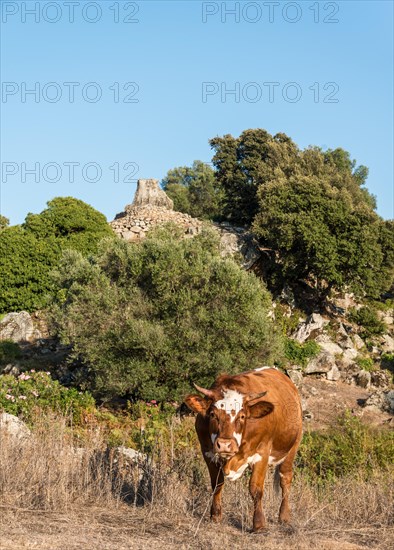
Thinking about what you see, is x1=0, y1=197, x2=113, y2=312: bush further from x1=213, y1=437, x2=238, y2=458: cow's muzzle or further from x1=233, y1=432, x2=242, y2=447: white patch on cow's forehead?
x1=213, y1=437, x2=238, y2=458: cow's muzzle

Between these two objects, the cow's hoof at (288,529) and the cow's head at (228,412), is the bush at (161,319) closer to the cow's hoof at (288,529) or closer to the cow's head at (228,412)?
the cow's hoof at (288,529)

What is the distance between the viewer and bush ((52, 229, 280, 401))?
21.2 meters

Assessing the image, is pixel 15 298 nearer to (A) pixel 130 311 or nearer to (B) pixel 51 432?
(A) pixel 130 311

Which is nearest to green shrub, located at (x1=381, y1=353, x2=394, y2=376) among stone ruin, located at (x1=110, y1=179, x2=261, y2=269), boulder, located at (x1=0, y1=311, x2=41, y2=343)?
stone ruin, located at (x1=110, y1=179, x2=261, y2=269)

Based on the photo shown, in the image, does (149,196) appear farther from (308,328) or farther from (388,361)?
(388,361)

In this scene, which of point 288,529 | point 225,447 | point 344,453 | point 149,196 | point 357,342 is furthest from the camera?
point 149,196

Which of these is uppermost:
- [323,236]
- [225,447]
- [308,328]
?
[323,236]

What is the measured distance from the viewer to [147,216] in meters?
44.0

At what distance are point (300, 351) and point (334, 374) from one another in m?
1.89

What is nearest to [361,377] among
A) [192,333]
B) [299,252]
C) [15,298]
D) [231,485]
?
[299,252]

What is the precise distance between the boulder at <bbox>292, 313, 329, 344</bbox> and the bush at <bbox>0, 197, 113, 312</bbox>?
12.0 m

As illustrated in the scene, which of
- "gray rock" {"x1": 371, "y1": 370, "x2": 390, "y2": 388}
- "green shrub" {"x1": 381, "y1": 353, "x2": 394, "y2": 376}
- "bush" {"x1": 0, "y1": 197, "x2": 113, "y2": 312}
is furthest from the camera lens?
"green shrub" {"x1": 381, "y1": 353, "x2": 394, "y2": 376}

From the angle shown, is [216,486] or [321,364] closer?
[216,486]

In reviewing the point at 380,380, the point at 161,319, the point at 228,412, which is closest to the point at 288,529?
the point at 228,412
